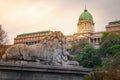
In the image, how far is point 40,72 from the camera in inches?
902

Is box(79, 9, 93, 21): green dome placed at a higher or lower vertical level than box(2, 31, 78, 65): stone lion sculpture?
higher

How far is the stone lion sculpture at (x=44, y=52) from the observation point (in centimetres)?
2419

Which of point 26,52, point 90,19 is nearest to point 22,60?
point 26,52

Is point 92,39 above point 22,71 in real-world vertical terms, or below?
above

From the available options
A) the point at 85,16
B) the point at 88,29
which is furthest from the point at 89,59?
the point at 85,16

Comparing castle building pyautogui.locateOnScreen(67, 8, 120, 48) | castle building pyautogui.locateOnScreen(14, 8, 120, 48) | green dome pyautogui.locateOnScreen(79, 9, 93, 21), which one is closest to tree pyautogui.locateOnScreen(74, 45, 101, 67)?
castle building pyautogui.locateOnScreen(14, 8, 120, 48)

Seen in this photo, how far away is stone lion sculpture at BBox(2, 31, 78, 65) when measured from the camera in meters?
24.2

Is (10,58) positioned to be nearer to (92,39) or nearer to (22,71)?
(22,71)

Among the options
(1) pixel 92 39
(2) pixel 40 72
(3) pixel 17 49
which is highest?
(1) pixel 92 39

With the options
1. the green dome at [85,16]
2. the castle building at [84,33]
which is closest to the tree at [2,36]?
the castle building at [84,33]

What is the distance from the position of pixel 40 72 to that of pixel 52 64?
228cm

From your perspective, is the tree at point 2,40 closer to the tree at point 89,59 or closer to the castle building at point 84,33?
the tree at point 89,59

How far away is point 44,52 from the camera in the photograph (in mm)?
25406

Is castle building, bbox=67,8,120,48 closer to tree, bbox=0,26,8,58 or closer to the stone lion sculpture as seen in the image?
tree, bbox=0,26,8,58
